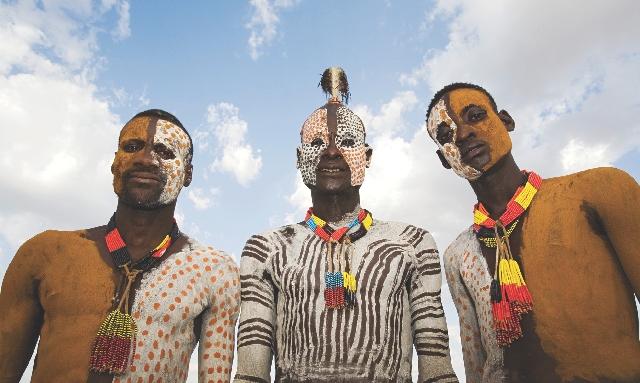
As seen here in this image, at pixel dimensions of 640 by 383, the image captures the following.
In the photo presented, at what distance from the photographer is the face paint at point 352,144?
558 centimetres

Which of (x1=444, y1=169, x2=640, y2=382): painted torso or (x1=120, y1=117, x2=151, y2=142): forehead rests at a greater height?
(x1=120, y1=117, x2=151, y2=142): forehead

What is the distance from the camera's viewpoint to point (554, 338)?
4266mm

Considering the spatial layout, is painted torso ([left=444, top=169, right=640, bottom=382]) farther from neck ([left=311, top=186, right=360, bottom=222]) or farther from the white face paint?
neck ([left=311, top=186, right=360, bottom=222])

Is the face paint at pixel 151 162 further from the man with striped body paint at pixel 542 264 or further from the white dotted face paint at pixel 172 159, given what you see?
the man with striped body paint at pixel 542 264

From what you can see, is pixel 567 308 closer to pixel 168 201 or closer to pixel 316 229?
pixel 316 229

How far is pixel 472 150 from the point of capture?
4.99 m

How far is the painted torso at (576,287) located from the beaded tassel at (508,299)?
0.24 feet

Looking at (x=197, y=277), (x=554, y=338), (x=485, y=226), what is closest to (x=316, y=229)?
(x=197, y=277)

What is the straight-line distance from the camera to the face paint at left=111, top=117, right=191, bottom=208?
505 centimetres

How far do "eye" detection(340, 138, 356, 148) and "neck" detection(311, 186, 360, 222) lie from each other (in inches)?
17.2

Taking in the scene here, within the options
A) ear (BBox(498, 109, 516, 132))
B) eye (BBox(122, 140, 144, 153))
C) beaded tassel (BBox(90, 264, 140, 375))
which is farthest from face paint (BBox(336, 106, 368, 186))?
beaded tassel (BBox(90, 264, 140, 375))

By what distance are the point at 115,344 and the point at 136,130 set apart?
1.96 metres

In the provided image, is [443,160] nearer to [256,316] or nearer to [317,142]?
[317,142]

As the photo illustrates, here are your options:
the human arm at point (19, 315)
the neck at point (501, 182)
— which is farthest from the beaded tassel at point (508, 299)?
the human arm at point (19, 315)
